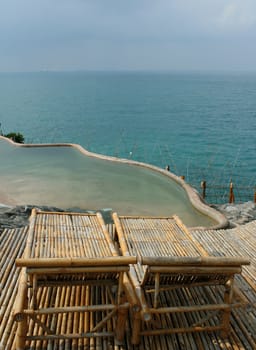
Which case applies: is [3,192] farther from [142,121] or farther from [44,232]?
[142,121]

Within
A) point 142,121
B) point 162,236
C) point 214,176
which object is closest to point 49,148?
point 214,176

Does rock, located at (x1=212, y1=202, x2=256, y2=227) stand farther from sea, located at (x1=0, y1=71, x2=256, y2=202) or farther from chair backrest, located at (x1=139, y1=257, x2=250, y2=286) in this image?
chair backrest, located at (x1=139, y1=257, x2=250, y2=286)

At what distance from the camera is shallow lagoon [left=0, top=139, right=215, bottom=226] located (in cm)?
802

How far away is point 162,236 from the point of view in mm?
3771

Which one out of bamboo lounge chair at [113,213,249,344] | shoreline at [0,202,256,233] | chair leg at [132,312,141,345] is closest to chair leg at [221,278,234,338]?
bamboo lounge chair at [113,213,249,344]

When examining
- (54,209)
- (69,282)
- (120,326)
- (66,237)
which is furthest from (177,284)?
(54,209)

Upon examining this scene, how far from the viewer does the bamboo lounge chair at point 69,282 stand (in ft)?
8.96

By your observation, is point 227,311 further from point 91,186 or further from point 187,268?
point 91,186

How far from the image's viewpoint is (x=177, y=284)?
3117mm

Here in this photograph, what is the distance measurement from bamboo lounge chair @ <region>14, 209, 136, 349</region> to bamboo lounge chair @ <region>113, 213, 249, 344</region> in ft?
0.65

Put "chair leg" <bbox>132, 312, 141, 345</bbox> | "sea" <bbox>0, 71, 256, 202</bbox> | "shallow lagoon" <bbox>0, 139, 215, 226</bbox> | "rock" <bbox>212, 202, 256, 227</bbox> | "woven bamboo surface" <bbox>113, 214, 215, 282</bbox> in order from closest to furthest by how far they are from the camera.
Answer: "chair leg" <bbox>132, 312, 141, 345</bbox> → "woven bamboo surface" <bbox>113, 214, 215, 282</bbox> → "rock" <bbox>212, 202, 256, 227</bbox> → "shallow lagoon" <bbox>0, 139, 215, 226</bbox> → "sea" <bbox>0, 71, 256, 202</bbox>

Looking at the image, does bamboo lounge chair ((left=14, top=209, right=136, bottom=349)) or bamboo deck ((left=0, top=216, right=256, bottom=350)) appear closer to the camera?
bamboo lounge chair ((left=14, top=209, right=136, bottom=349))

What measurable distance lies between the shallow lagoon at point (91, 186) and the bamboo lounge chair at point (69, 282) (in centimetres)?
428

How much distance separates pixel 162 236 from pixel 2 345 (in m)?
1.79
